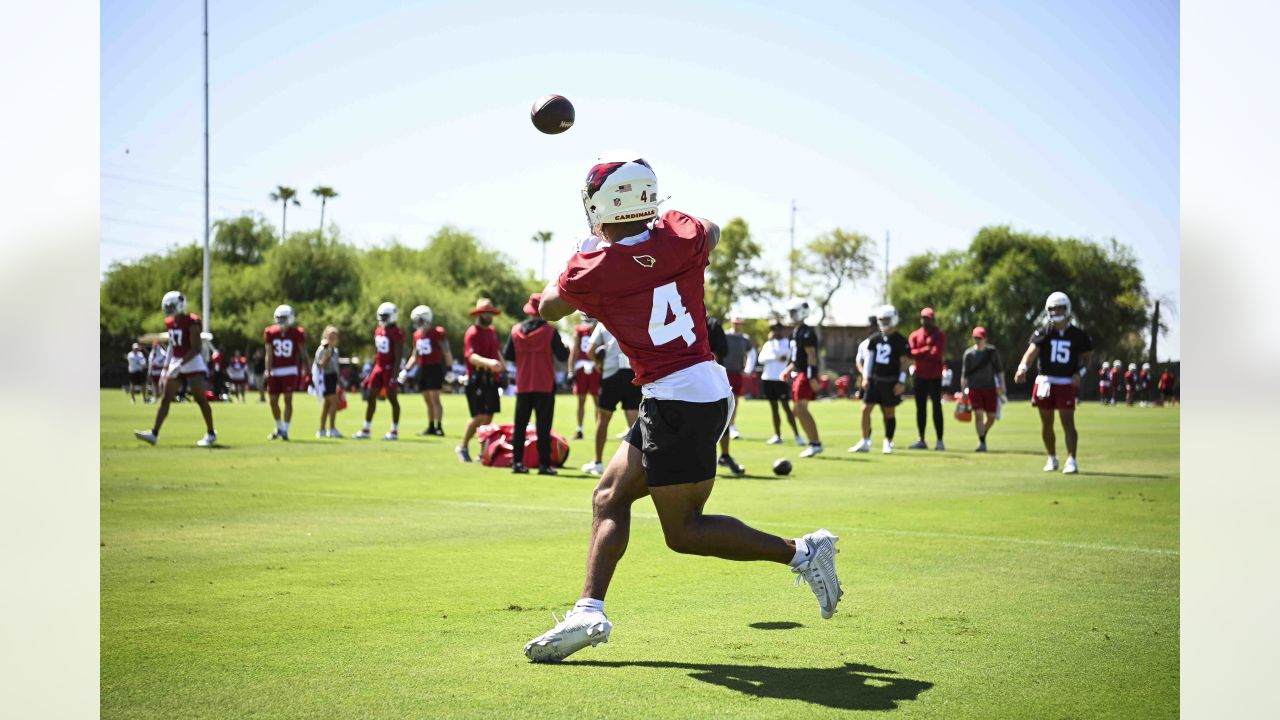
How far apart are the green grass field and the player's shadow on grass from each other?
0.05 ft

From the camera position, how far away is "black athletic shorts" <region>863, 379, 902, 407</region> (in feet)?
64.8

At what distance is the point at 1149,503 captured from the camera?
12.1 m

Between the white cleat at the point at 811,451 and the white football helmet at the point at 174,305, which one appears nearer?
the white football helmet at the point at 174,305

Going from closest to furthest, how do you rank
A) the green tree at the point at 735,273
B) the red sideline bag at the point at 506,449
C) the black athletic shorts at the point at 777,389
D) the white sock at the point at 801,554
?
the white sock at the point at 801,554 → the red sideline bag at the point at 506,449 → the black athletic shorts at the point at 777,389 → the green tree at the point at 735,273

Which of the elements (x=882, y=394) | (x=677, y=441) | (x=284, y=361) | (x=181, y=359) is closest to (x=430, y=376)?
(x=284, y=361)

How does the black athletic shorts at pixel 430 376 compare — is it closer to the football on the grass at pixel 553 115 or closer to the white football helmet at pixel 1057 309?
the white football helmet at pixel 1057 309

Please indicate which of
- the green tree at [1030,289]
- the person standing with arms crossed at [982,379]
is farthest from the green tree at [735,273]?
the person standing with arms crossed at [982,379]

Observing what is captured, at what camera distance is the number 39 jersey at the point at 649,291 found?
5.44 m

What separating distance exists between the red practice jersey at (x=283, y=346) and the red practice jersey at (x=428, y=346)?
6.72ft

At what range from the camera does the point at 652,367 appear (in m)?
5.57

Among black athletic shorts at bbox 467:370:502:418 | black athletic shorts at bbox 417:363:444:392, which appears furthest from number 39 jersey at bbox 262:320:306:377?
black athletic shorts at bbox 467:370:502:418
